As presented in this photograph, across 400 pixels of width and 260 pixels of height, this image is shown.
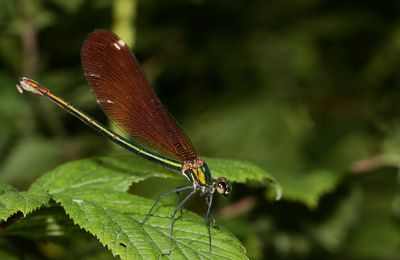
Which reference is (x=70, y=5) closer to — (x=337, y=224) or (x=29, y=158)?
(x=29, y=158)

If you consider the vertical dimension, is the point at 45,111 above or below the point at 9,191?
above

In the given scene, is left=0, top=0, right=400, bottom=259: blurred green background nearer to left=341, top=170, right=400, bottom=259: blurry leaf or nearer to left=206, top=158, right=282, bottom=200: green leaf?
left=341, top=170, right=400, bottom=259: blurry leaf

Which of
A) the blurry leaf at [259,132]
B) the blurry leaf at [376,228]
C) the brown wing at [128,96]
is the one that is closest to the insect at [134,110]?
the brown wing at [128,96]

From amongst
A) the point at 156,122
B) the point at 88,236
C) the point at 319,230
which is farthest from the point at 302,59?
the point at 88,236

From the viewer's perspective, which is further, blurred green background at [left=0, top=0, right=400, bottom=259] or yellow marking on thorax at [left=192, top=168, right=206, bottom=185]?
blurred green background at [left=0, top=0, right=400, bottom=259]

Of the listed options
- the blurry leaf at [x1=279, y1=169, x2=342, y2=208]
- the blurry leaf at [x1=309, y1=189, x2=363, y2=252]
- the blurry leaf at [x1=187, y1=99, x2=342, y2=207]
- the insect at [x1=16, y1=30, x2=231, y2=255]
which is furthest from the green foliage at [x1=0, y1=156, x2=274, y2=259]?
the blurry leaf at [x1=187, y1=99, x2=342, y2=207]

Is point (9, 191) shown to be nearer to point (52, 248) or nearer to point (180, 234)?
point (180, 234)
